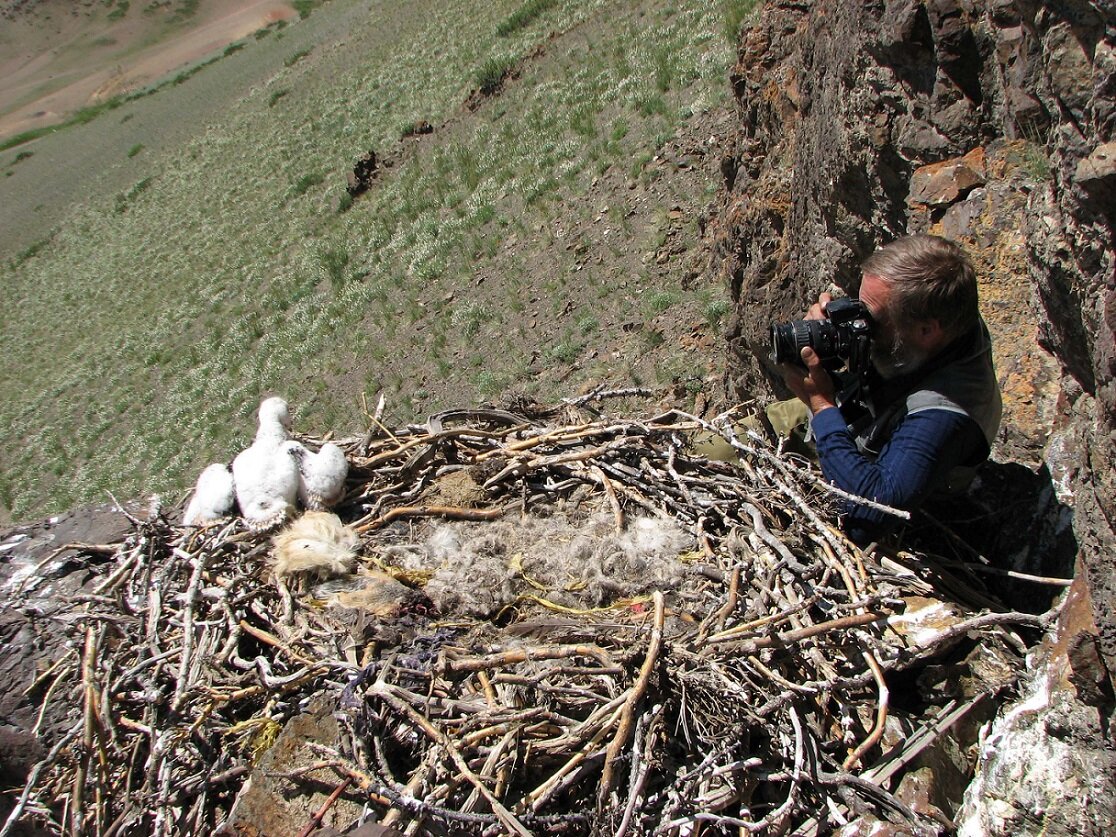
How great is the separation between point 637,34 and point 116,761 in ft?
54.1

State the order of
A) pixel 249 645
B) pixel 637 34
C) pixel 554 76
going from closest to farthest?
A: pixel 249 645
pixel 637 34
pixel 554 76

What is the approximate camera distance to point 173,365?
17.9 meters

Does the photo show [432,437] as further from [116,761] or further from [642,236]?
[642,236]

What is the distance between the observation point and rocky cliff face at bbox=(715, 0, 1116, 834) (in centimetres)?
245

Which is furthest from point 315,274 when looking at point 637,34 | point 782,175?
point 782,175

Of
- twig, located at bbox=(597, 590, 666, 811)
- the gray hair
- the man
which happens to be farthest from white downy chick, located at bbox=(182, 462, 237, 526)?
the gray hair

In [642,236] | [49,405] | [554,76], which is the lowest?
[49,405]

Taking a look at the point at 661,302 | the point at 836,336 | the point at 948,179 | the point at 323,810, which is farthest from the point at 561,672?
the point at 661,302

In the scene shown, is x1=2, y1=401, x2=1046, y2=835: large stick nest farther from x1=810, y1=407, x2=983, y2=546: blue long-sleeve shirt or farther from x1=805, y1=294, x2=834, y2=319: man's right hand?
x1=805, y1=294, x2=834, y2=319: man's right hand

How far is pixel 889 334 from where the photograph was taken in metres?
3.41

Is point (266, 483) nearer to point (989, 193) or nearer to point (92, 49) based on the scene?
point (989, 193)

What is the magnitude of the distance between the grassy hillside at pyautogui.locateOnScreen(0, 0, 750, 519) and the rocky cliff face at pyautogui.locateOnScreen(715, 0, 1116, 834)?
8.23 ft

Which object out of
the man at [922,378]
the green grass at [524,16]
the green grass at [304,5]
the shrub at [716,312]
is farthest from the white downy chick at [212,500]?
the green grass at [304,5]

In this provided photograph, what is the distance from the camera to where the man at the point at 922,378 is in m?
3.26
